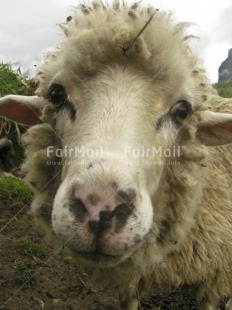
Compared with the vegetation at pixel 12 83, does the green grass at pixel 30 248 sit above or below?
below

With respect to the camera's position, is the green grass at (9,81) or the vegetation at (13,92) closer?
the vegetation at (13,92)

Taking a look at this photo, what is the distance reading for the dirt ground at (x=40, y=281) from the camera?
11.7 ft

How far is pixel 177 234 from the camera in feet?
9.05

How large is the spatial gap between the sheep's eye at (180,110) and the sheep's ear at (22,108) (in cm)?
99

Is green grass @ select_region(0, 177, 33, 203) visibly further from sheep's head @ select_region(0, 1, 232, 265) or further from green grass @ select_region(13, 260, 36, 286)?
sheep's head @ select_region(0, 1, 232, 265)

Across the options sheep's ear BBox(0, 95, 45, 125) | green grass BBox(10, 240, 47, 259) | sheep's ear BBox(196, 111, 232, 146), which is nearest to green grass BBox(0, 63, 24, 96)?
green grass BBox(10, 240, 47, 259)

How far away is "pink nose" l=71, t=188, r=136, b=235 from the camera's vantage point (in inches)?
70.2

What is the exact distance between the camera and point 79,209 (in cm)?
185

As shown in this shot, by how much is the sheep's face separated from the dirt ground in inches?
63.8

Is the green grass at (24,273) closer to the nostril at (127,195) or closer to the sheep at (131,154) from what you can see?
the sheep at (131,154)

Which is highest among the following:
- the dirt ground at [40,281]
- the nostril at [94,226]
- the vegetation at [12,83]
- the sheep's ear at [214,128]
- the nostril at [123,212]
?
the vegetation at [12,83]

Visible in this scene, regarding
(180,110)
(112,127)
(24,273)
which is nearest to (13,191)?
(24,273)

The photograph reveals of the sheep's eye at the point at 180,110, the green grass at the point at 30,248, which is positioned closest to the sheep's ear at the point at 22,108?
the sheep's eye at the point at 180,110

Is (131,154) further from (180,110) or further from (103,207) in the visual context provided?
(180,110)
